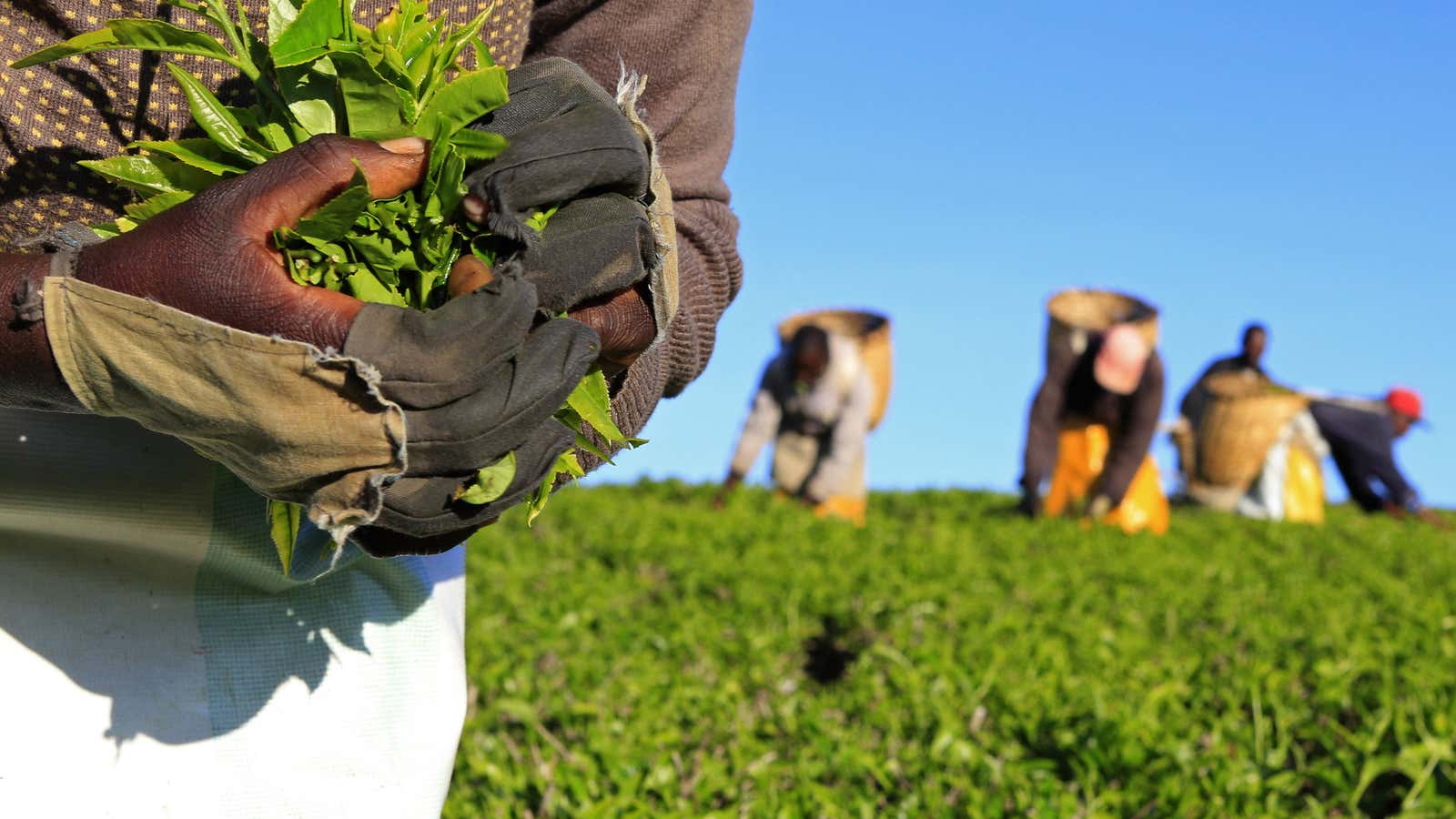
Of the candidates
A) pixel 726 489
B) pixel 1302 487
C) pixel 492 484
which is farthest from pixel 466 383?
pixel 1302 487

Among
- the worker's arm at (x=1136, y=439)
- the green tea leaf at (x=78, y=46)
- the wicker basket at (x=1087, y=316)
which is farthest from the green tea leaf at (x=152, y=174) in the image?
the wicker basket at (x=1087, y=316)

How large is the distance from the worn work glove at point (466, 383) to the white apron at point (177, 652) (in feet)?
1.18

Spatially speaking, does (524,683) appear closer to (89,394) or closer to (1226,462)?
(89,394)

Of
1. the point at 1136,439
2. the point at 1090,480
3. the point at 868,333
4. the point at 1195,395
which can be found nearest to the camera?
the point at 1136,439

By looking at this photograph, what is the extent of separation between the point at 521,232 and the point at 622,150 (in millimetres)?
155

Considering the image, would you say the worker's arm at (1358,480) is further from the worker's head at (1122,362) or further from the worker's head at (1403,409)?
the worker's head at (1122,362)

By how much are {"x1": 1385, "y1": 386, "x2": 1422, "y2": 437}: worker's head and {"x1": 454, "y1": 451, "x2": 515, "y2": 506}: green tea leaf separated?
18.0m

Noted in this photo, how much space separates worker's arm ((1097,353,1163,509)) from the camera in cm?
1130

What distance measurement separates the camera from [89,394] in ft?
4.51

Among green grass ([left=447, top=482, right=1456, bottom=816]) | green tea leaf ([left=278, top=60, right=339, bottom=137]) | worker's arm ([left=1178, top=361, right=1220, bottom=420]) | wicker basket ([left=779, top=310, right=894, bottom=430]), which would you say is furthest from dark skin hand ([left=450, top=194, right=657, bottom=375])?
worker's arm ([left=1178, top=361, right=1220, bottom=420])

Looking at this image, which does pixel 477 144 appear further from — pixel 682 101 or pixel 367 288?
pixel 682 101

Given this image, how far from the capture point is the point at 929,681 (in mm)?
4340

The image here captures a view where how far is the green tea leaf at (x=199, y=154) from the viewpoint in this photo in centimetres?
145

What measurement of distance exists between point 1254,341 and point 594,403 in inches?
610
